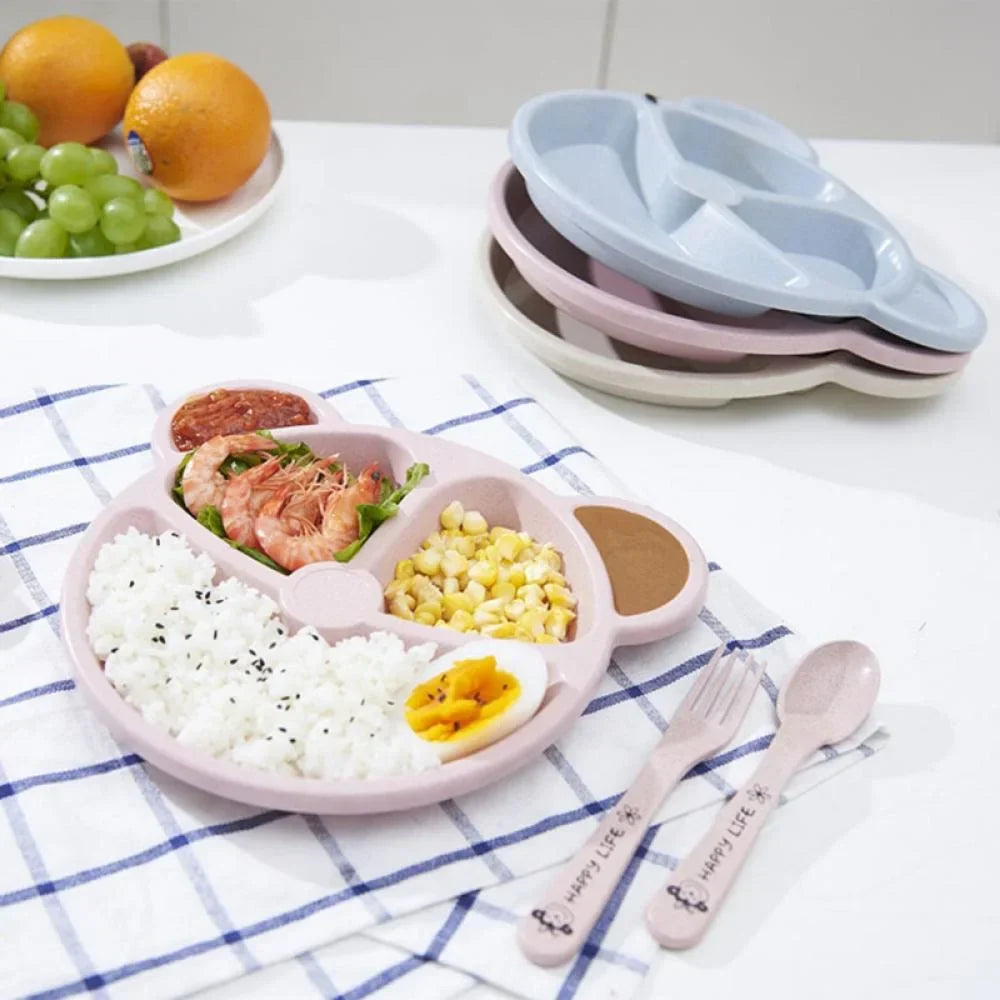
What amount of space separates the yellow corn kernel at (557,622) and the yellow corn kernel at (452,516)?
13 cm

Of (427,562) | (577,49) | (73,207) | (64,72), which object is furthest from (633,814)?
(577,49)

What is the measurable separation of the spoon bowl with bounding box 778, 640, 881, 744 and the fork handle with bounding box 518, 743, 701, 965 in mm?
107

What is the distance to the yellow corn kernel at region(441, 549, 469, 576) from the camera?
3.29 ft

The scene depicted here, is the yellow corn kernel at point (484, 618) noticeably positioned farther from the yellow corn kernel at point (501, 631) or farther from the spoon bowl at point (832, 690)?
the spoon bowl at point (832, 690)

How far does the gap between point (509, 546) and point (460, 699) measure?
19cm

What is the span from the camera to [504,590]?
987 millimetres

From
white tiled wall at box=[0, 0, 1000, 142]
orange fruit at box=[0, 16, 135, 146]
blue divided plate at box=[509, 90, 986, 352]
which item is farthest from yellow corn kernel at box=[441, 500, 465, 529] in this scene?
white tiled wall at box=[0, 0, 1000, 142]

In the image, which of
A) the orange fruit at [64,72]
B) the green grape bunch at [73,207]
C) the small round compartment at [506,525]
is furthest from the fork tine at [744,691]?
the orange fruit at [64,72]

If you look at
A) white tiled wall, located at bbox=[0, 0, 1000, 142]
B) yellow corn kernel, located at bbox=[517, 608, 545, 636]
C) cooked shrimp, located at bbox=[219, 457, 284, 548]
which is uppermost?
cooked shrimp, located at bbox=[219, 457, 284, 548]

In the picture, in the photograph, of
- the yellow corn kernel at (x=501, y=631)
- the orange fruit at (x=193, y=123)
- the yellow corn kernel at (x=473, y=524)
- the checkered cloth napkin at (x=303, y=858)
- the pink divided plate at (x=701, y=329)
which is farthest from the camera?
the orange fruit at (x=193, y=123)

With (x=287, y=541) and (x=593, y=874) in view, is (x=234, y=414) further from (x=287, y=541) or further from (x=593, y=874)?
(x=593, y=874)

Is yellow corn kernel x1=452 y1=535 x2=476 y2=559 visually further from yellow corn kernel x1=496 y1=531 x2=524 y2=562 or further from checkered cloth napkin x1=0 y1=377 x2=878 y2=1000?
checkered cloth napkin x1=0 y1=377 x2=878 y2=1000

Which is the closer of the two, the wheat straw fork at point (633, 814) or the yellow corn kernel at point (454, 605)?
the wheat straw fork at point (633, 814)

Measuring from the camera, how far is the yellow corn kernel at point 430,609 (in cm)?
96
